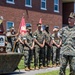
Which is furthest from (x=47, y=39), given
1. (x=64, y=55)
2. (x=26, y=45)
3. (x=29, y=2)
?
(x=29, y=2)

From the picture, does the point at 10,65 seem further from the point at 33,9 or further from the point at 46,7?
the point at 46,7

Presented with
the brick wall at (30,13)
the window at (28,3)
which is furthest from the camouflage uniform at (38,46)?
the window at (28,3)

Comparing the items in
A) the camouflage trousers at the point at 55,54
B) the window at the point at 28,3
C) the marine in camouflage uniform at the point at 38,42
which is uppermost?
the window at the point at 28,3

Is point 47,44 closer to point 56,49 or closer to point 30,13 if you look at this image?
point 56,49

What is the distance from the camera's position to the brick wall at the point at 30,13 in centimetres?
2892

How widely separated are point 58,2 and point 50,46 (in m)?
23.2

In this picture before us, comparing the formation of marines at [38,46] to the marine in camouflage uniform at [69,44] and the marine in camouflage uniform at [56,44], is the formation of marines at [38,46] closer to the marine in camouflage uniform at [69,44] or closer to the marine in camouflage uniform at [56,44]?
the marine in camouflage uniform at [56,44]

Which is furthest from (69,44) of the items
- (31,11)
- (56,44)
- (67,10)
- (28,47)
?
(67,10)

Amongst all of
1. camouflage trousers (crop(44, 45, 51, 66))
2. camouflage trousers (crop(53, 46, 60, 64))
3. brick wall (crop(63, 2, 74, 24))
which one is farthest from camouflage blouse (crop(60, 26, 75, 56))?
brick wall (crop(63, 2, 74, 24))

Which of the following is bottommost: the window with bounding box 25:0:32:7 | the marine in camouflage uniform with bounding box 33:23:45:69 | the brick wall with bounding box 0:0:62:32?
the marine in camouflage uniform with bounding box 33:23:45:69

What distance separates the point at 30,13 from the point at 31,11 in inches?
11.2

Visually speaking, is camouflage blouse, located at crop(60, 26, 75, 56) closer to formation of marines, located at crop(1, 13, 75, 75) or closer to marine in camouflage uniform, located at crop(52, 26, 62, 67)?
formation of marines, located at crop(1, 13, 75, 75)

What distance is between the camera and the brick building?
2894 centimetres

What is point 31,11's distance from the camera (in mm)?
32375
